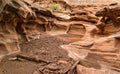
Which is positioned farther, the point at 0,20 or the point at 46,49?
the point at 46,49

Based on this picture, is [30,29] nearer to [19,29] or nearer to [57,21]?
[19,29]

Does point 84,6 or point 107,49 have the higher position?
point 84,6

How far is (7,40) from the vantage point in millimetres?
8211

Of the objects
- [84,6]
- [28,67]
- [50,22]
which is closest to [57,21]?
[50,22]

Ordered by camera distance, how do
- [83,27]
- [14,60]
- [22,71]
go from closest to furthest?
1. [22,71]
2. [14,60]
3. [83,27]

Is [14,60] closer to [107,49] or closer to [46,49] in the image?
[46,49]

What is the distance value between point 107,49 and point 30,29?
614cm

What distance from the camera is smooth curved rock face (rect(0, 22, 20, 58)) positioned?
Answer: 7815mm

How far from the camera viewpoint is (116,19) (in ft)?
27.5

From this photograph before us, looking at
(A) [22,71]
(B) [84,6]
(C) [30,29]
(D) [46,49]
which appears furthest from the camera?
(B) [84,6]

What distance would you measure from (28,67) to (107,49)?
299cm

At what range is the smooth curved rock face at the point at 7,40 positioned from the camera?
7815 mm

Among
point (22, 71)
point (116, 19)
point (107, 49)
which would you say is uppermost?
point (116, 19)

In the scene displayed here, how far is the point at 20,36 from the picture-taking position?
10.1m
